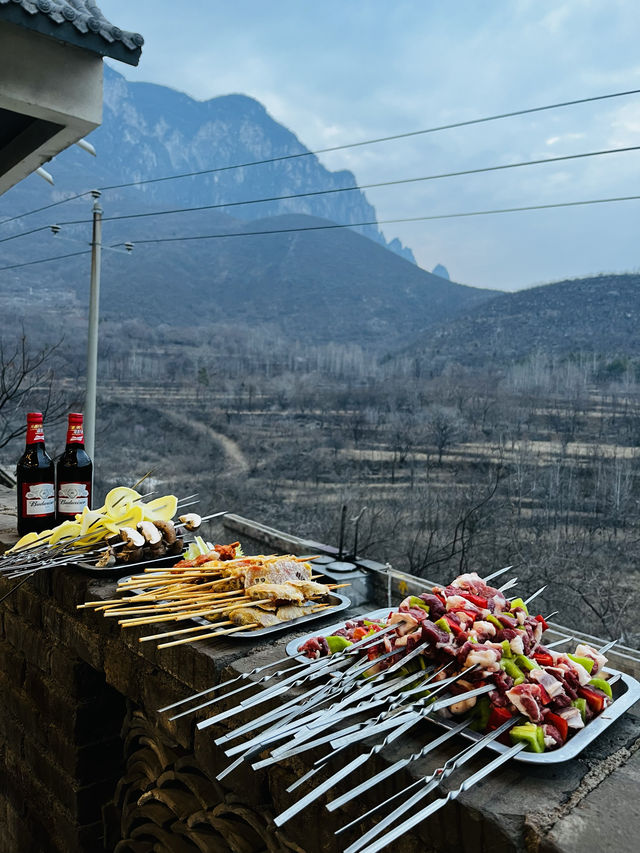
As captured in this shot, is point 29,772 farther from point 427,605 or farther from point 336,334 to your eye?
point 336,334

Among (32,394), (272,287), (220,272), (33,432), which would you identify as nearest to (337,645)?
(33,432)

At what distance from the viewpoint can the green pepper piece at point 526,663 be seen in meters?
0.95

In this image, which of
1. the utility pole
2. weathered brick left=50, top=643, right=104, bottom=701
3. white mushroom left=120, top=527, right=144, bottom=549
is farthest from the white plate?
the utility pole

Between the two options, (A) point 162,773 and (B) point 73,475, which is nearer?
(A) point 162,773

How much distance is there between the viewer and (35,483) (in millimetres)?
2027

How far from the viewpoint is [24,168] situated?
3430 millimetres

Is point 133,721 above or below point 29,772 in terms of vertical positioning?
above

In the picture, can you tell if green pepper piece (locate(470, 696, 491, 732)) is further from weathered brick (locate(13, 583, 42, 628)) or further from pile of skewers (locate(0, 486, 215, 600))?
Result: weathered brick (locate(13, 583, 42, 628))

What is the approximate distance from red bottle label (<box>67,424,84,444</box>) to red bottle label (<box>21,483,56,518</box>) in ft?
0.59

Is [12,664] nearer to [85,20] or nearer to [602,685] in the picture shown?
[602,685]

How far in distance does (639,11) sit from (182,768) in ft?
63.4

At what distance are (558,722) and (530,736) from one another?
70mm

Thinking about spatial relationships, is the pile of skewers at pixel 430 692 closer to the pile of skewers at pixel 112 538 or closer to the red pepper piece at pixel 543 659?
the red pepper piece at pixel 543 659

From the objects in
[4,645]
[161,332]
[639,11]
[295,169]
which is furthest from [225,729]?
[295,169]
